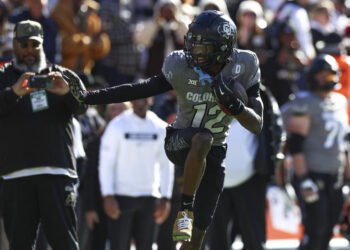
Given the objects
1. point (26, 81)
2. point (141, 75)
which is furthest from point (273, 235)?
point (26, 81)

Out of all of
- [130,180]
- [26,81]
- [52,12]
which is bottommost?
[130,180]

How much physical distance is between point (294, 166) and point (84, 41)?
3.22m

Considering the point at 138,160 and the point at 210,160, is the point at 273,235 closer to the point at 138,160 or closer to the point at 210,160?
the point at 138,160

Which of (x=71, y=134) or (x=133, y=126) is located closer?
(x=71, y=134)

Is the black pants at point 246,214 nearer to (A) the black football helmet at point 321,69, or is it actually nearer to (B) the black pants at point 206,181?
(A) the black football helmet at point 321,69

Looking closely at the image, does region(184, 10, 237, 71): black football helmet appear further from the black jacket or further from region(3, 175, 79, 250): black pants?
region(3, 175, 79, 250): black pants

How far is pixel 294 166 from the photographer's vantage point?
10438mm

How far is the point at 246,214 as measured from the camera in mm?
9336

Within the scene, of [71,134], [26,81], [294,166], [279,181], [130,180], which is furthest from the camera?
[279,181]

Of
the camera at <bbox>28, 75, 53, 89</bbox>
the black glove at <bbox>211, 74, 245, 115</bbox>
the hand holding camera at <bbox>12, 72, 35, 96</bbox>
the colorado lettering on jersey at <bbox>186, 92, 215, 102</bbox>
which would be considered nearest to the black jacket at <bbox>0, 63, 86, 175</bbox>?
the hand holding camera at <bbox>12, 72, 35, 96</bbox>

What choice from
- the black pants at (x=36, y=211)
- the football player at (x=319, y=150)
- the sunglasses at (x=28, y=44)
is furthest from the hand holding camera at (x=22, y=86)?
the football player at (x=319, y=150)

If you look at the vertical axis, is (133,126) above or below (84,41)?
below

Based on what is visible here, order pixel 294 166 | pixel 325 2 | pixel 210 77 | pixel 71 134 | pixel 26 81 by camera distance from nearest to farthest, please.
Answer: pixel 210 77 < pixel 26 81 < pixel 71 134 < pixel 294 166 < pixel 325 2

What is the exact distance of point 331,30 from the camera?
13797 millimetres
